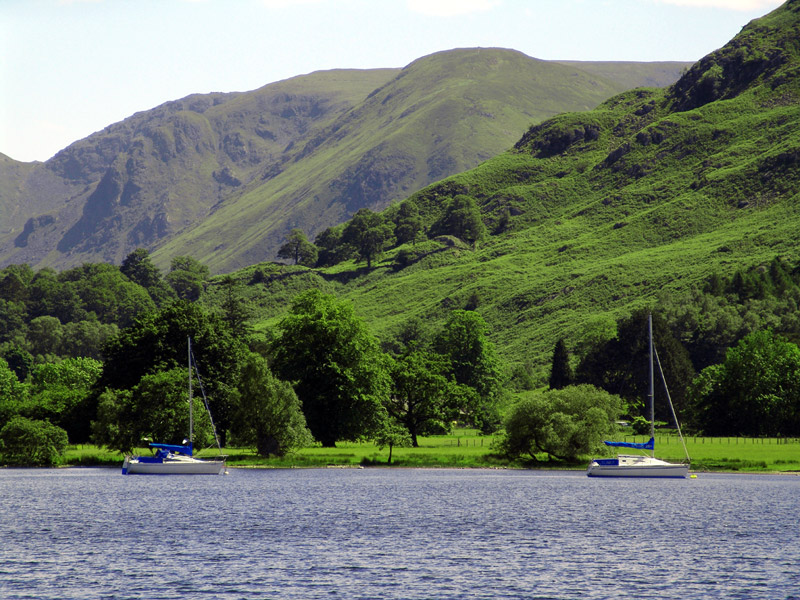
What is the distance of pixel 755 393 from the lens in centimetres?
13612

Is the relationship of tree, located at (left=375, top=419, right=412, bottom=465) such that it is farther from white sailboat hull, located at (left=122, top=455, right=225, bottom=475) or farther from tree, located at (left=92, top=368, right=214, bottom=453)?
tree, located at (left=92, top=368, right=214, bottom=453)

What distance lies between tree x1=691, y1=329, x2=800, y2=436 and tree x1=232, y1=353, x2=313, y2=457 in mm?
65500

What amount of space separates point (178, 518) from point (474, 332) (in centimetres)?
10795

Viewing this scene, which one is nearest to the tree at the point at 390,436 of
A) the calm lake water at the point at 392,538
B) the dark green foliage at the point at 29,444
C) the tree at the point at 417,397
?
the calm lake water at the point at 392,538

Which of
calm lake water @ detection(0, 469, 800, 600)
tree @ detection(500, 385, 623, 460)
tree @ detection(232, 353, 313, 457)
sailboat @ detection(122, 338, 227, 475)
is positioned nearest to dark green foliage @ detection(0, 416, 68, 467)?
calm lake water @ detection(0, 469, 800, 600)

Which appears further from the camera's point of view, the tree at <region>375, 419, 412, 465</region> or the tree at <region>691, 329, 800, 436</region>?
the tree at <region>691, 329, 800, 436</region>

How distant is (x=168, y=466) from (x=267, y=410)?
11.8m

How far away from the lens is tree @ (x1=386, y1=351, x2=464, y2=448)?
421 feet

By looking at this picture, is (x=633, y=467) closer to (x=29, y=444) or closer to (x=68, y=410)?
(x=29, y=444)

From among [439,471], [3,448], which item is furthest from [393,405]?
[3,448]

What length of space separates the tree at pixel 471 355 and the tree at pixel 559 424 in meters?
53.5

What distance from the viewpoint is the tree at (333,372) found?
11650 cm

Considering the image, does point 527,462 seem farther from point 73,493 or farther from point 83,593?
point 83,593

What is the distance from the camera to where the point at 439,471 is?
363 ft
